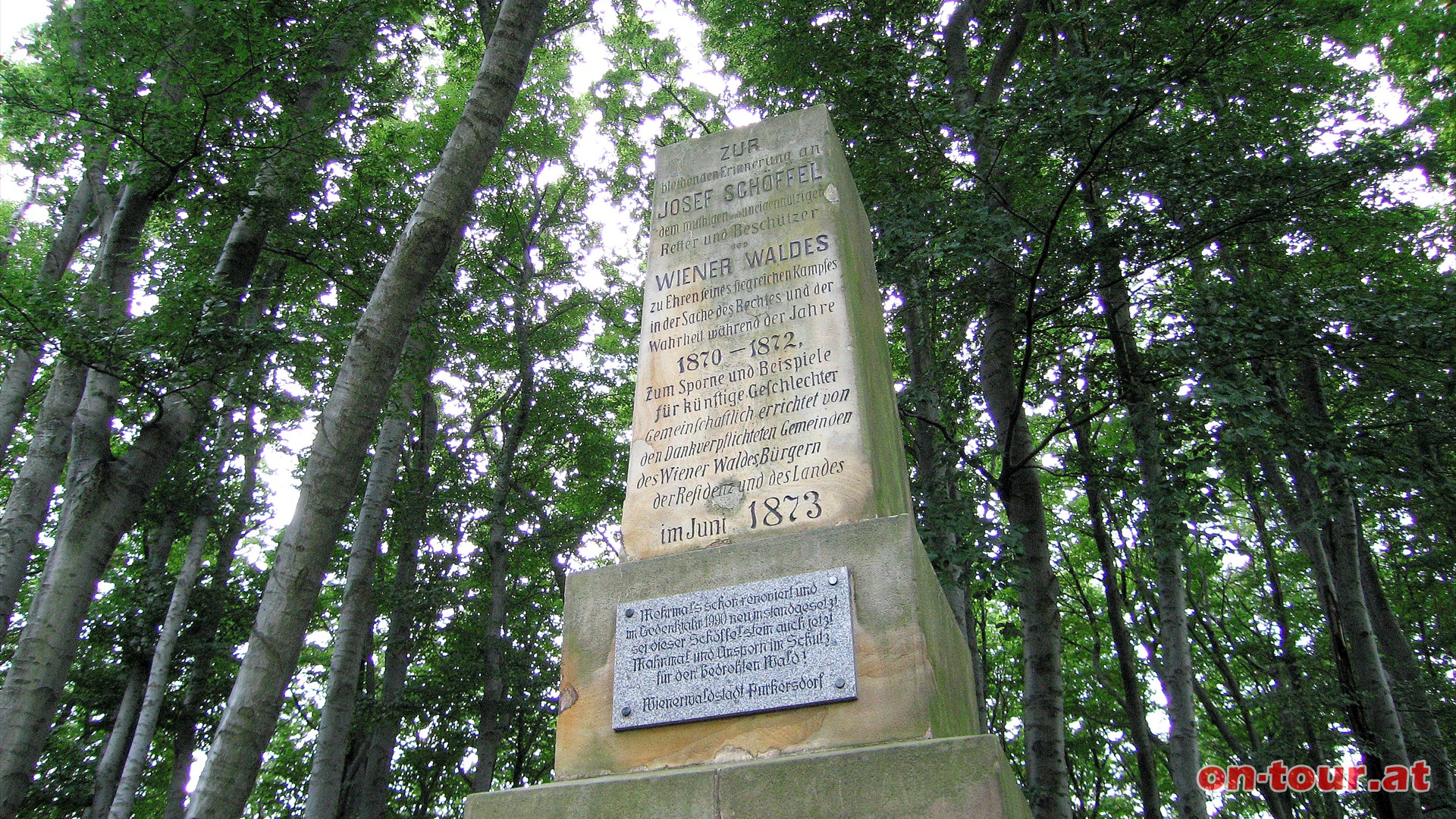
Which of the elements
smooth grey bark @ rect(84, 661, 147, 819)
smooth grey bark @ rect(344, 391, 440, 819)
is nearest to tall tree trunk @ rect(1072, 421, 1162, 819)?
smooth grey bark @ rect(344, 391, 440, 819)

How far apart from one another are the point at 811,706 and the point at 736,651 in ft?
1.19

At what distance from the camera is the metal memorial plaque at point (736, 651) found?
11.9ft

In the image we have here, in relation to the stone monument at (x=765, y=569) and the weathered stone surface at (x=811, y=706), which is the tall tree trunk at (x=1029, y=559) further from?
the weathered stone surface at (x=811, y=706)

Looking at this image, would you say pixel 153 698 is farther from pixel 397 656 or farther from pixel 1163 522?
pixel 1163 522

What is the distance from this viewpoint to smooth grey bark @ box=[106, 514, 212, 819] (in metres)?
11.0

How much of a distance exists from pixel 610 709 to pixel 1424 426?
10.7 meters

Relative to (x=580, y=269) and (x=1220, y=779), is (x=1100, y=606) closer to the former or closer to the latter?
(x=1220, y=779)

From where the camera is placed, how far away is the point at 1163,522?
9320mm

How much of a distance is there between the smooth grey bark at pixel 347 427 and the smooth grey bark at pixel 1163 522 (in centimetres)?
589

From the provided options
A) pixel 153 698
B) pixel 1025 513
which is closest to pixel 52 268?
pixel 153 698

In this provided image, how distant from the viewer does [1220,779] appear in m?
15.2

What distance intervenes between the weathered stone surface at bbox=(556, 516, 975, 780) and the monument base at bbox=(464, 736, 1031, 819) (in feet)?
0.40

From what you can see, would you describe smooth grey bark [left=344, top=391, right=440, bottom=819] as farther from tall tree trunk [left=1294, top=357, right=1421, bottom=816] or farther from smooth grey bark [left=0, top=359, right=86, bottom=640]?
tall tree trunk [left=1294, top=357, right=1421, bottom=816]

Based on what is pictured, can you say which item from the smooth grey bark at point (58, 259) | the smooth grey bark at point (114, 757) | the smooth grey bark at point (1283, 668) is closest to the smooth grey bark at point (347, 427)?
the smooth grey bark at point (58, 259)
